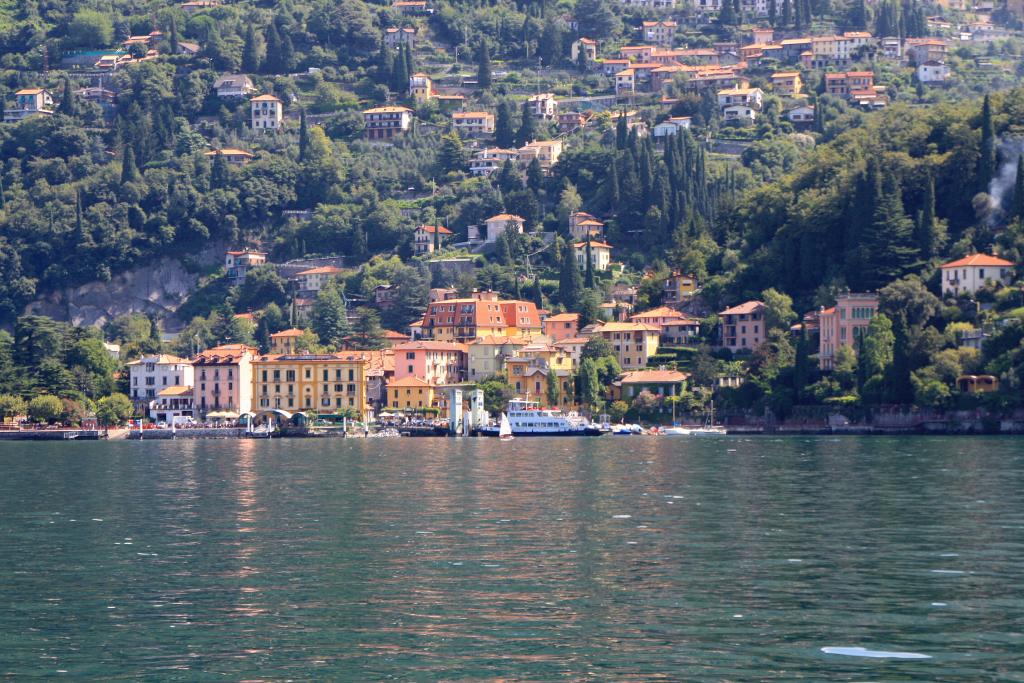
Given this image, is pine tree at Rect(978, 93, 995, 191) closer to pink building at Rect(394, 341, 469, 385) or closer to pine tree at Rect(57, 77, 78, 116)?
pink building at Rect(394, 341, 469, 385)

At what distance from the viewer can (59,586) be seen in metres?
33.4

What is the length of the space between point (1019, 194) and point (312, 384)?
50227mm

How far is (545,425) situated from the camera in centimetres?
11175

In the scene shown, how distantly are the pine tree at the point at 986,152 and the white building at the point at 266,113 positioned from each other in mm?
97242

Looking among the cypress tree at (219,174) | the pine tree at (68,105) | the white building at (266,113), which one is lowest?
the cypress tree at (219,174)

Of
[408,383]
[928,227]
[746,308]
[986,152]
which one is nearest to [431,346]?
[408,383]

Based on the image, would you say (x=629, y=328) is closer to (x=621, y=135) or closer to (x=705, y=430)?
(x=705, y=430)

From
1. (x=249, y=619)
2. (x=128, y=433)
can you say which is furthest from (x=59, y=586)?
(x=128, y=433)

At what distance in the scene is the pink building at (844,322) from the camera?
10856 centimetres

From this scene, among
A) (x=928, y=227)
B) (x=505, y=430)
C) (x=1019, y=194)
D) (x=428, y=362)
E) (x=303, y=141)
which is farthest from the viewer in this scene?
(x=303, y=141)

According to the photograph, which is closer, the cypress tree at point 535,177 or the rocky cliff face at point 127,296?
the cypress tree at point 535,177

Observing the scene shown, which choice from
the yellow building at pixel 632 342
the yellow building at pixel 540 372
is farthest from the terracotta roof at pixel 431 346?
the yellow building at pixel 632 342

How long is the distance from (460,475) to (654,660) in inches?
1568

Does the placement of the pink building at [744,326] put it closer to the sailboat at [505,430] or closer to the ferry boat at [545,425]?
the ferry boat at [545,425]
